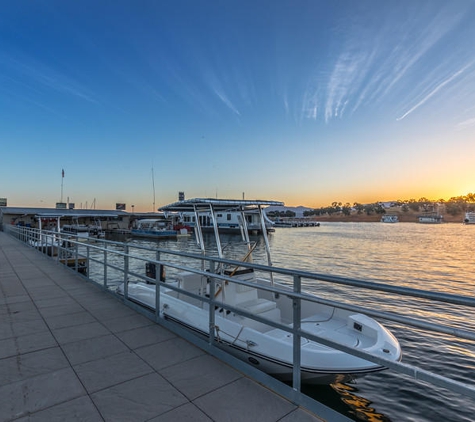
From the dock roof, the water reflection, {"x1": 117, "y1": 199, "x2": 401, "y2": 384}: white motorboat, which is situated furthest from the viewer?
the dock roof

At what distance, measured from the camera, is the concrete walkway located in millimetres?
2070

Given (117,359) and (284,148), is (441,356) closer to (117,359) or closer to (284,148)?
(117,359)

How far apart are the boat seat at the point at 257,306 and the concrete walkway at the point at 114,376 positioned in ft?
6.05

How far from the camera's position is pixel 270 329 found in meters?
5.16

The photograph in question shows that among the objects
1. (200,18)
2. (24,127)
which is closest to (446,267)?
(200,18)

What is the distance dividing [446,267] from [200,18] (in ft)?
62.4

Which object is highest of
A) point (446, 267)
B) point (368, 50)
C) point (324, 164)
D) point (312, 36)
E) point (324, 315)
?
point (312, 36)

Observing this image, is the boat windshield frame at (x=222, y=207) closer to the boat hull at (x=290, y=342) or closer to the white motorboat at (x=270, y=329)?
the white motorboat at (x=270, y=329)

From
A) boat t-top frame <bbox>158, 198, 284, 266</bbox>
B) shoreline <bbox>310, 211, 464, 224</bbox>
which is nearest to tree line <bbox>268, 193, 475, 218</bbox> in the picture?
shoreline <bbox>310, 211, 464, 224</bbox>

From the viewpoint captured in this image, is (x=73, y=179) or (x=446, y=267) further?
(x=73, y=179)

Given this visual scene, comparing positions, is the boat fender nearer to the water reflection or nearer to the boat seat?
the water reflection

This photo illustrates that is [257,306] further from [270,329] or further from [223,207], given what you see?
[223,207]

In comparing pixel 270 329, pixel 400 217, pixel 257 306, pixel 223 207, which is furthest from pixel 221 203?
pixel 400 217

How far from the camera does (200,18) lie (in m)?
11.1
